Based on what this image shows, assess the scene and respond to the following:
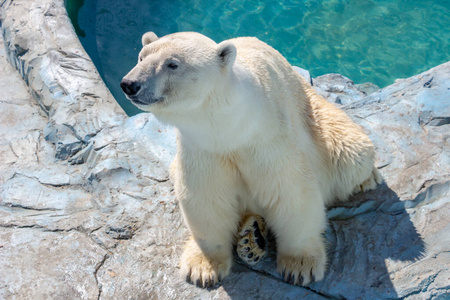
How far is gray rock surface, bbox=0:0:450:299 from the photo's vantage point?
11.1 feet

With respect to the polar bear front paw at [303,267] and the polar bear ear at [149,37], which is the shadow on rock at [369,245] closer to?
the polar bear front paw at [303,267]

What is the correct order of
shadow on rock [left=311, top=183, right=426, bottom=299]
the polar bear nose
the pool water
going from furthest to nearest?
1. the pool water
2. shadow on rock [left=311, top=183, right=426, bottom=299]
3. the polar bear nose

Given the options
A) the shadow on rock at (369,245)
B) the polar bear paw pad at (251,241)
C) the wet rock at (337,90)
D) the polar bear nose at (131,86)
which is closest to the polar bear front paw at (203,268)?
the polar bear paw pad at (251,241)

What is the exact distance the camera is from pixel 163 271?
3.55 metres

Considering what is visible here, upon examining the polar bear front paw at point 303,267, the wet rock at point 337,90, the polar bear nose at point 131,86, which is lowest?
the wet rock at point 337,90

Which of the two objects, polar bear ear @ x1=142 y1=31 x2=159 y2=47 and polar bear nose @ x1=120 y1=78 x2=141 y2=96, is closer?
polar bear nose @ x1=120 y1=78 x2=141 y2=96

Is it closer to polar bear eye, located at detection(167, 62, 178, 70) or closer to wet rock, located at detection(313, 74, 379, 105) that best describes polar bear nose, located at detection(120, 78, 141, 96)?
polar bear eye, located at detection(167, 62, 178, 70)

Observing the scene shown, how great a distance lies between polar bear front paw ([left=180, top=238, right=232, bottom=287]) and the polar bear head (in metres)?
1.44

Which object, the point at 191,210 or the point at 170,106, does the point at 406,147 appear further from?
the point at 170,106

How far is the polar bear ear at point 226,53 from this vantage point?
2557mm

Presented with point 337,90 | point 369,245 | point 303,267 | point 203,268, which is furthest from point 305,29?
point 203,268

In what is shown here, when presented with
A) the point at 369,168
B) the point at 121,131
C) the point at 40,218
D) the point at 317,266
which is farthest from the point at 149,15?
the point at 317,266

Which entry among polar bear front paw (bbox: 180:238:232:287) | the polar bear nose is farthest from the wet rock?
the polar bear nose

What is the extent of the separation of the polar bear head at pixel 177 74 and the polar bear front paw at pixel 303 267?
1.55 meters
